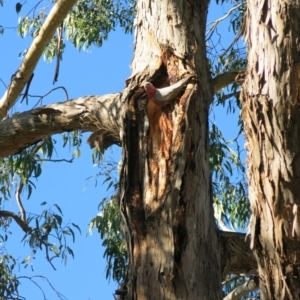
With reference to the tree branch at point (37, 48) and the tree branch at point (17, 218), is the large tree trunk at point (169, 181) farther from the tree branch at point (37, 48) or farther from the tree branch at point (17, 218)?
the tree branch at point (17, 218)

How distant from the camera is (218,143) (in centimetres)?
532

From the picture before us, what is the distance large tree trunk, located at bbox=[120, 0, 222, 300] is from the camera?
263 centimetres

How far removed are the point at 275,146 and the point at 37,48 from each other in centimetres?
189

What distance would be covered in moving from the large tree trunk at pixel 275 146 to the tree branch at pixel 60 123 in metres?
1.31

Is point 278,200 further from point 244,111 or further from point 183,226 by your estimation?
point 183,226

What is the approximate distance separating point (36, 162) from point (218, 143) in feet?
3.93

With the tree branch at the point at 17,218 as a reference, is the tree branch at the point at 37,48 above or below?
above

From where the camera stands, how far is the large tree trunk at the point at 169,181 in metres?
2.63

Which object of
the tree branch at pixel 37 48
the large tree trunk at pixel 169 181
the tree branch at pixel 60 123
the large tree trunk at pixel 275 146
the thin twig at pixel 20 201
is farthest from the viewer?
the thin twig at pixel 20 201

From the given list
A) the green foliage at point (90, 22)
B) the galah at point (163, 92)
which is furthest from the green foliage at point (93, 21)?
the galah at point (163, 92)

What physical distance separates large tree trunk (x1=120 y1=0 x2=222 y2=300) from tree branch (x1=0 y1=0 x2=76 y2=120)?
0.88m

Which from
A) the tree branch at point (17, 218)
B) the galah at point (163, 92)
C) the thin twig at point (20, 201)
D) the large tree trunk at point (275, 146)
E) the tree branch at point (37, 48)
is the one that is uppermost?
the tree branch at point (37, 48)

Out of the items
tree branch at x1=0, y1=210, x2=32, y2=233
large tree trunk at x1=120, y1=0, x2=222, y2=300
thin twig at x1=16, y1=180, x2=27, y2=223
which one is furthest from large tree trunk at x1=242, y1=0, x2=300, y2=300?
thin twig at x1=16, y1=180, x2=27, y2=223

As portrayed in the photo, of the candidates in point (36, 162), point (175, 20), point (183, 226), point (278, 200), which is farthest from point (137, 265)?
point (36, 162)
